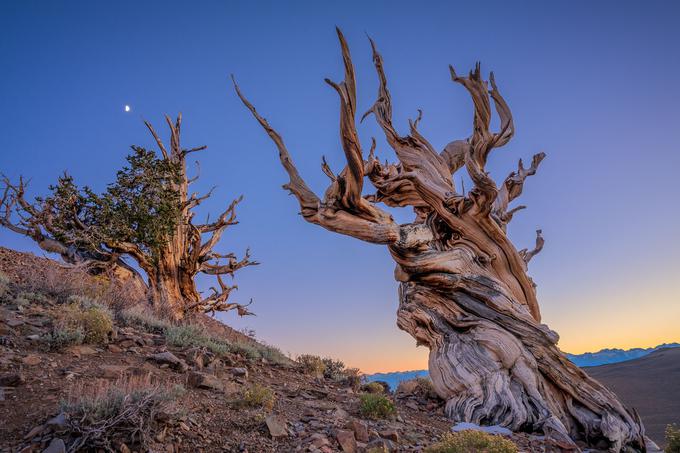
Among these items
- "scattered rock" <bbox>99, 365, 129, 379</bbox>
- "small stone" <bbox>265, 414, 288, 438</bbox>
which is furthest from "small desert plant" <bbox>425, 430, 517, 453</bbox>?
"scattered rock" <bbox>99, 365, 129, 379</bbox>

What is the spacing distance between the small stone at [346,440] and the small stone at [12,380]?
10.6ft

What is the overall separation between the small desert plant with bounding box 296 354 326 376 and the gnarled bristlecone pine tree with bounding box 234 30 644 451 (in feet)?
6.17

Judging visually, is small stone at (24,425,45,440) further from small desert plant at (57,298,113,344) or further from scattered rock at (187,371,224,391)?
small desert plant at (57,298,113,344)

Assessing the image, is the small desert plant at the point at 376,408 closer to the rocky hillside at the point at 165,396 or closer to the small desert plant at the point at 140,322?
the rocky hillside at the point at 165,396

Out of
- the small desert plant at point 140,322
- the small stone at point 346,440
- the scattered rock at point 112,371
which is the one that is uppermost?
the small desert plant at point 140,322

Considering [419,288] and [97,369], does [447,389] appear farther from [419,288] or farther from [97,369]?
[97,369]

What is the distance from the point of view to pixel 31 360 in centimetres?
461

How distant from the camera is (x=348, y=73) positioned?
20.3 feet

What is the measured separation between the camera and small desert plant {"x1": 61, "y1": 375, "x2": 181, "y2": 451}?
122 inches

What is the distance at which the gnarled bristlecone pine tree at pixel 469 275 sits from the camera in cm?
618

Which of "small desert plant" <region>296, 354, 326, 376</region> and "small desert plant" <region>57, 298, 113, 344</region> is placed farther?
"small desert plant" <region>296, 354, 326, 376</region>

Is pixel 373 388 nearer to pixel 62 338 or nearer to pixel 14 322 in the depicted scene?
pixel 62 338

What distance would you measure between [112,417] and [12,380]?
168cm

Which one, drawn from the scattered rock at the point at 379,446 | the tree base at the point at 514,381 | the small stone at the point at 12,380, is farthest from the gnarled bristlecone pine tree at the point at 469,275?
the small stone at the point at 12,380
